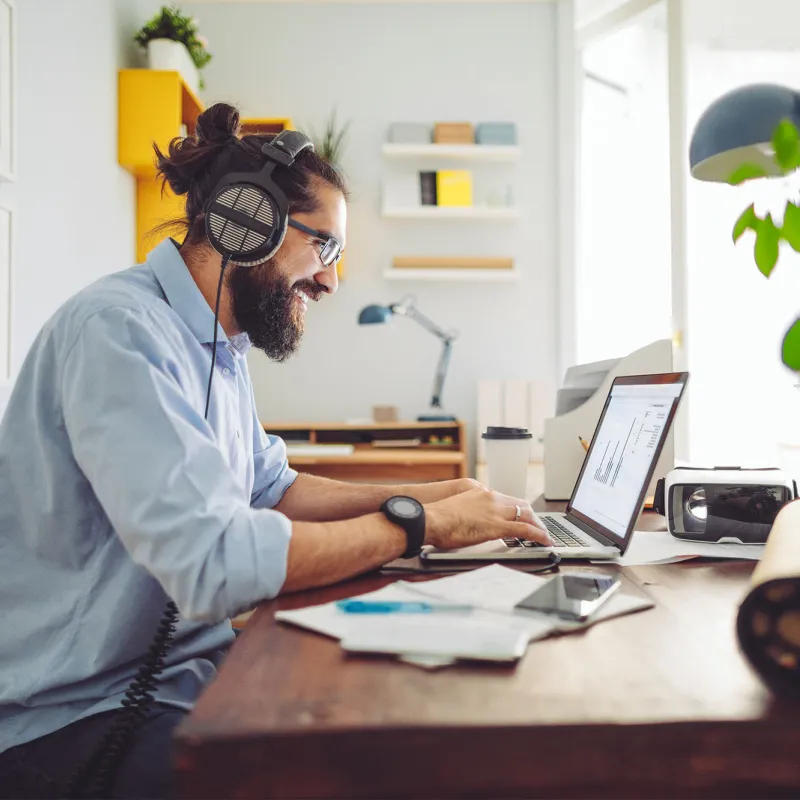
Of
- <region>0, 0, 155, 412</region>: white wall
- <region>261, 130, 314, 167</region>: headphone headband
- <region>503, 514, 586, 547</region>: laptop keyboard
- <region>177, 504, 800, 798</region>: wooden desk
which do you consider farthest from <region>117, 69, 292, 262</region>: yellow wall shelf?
<region>177, 504, 800, 798</region>: wooden desk

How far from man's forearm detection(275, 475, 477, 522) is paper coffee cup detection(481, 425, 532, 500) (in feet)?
0.79

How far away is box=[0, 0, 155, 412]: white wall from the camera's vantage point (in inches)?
87.1

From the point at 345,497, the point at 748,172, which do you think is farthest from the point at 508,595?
the point at 345,497

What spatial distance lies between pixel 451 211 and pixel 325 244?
259 cm

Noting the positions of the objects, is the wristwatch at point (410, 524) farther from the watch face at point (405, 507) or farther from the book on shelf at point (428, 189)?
the book on shelf at point (428, 189)

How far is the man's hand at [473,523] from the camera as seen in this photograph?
3.46 feet

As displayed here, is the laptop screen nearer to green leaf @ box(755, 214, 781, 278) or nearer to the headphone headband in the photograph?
green leaf @ box(755, 214, 781, 278)

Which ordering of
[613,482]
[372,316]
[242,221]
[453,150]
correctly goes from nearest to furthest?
[242,221], [613,482], [372,316], [453,150]

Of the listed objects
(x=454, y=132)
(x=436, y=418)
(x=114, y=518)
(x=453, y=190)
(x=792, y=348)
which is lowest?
(x=436, y=418)

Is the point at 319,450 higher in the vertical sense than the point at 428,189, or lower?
lower

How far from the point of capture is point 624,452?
1.25 meters

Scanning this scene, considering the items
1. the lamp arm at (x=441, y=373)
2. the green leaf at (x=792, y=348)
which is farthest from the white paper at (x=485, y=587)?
the lamp arm at (x=441, y=373)

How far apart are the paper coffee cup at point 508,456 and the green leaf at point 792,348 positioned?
1.02 m

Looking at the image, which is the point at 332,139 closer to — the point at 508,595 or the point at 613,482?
the point at 613,482
